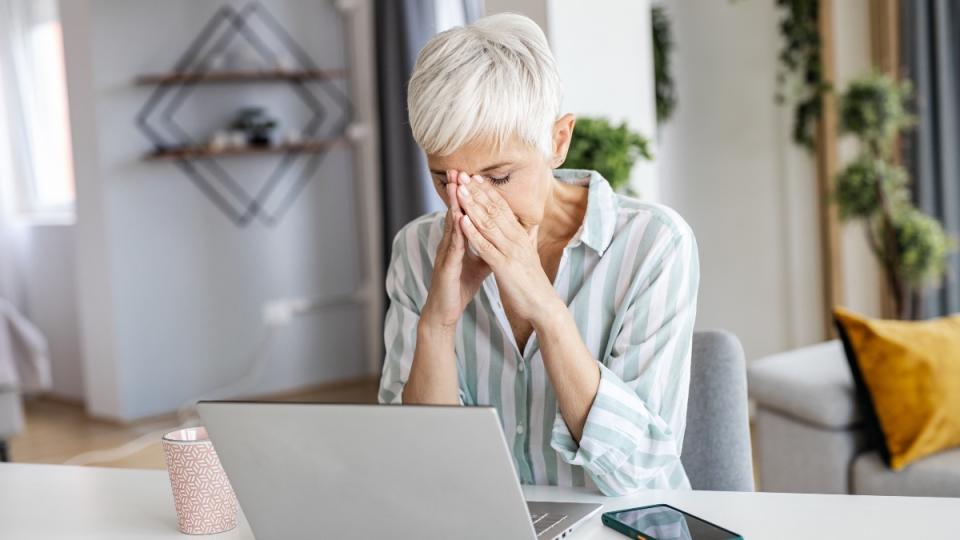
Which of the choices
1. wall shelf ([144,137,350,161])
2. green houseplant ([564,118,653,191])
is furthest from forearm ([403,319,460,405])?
wall shelf ([144,137,350,161])

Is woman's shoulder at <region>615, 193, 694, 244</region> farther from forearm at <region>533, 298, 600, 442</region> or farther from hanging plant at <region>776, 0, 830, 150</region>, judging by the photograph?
hanging plant at <region>776, 0, 830, 150</region>

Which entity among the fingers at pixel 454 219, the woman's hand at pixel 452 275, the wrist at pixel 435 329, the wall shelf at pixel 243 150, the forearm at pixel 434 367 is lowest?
the forearm at pixel 434 367

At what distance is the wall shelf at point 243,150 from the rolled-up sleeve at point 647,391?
4.04 meters

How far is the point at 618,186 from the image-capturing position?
9.51 ft

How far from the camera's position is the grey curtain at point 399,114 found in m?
5.07

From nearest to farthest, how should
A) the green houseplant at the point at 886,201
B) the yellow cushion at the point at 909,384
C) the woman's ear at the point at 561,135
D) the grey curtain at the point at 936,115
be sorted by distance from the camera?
1. the woman's ear at the point at 561,135
2. the yellow cushion at the point at 909,384
3. the green houseplant at the point at 886,201
4. the grey curtain at the point at 936,115

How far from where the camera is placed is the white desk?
1138 millimetres

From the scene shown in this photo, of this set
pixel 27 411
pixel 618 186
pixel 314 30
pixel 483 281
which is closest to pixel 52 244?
pixel 27 411

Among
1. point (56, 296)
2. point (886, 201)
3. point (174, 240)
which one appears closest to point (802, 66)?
point (886, 201)

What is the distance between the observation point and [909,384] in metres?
2.73

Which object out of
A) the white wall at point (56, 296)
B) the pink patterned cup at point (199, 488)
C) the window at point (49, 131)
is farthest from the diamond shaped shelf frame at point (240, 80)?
the pink patterned cup at point (199, 488)

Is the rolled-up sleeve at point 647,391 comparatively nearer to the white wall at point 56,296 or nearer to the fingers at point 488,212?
the fingers at point 488,212

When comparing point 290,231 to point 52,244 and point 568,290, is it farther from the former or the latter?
point 568,290

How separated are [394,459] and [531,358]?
0.60 meters
